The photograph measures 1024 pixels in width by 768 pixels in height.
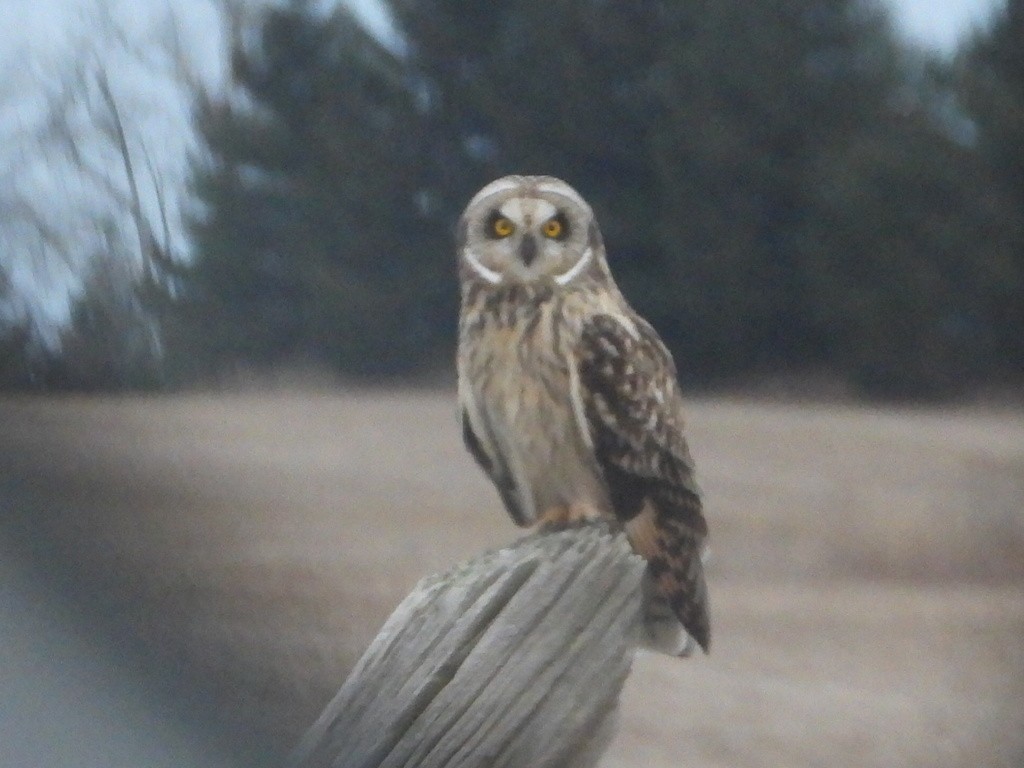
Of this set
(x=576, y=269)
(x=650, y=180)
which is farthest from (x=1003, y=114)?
(x=576, y=269)

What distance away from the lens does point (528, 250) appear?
4.80 ft

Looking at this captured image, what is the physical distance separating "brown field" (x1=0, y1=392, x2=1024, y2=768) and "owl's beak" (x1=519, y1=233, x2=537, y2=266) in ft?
0.66

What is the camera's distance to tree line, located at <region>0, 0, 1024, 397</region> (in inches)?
55.0

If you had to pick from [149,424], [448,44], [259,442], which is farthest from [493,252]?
[149,424]

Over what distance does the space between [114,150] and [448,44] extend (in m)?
0.45

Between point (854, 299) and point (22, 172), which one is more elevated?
point (22, 172)

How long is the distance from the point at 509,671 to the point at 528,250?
75 centimetres

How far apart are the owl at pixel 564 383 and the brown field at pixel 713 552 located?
4 cm

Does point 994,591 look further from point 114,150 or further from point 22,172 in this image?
point 22,172

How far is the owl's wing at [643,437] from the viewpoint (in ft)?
4.39

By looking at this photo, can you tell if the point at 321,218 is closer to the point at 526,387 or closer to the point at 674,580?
the point at 526,387

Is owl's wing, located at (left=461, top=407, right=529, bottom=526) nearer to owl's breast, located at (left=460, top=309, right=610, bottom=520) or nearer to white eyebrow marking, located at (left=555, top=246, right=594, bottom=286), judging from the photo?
owl's breast, located at (left=460, top=309, right=610, bottom=520)

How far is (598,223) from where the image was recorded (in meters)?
1.39

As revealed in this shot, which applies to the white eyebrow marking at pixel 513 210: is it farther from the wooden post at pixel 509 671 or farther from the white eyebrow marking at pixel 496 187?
the wooden post at pixel 509 671
